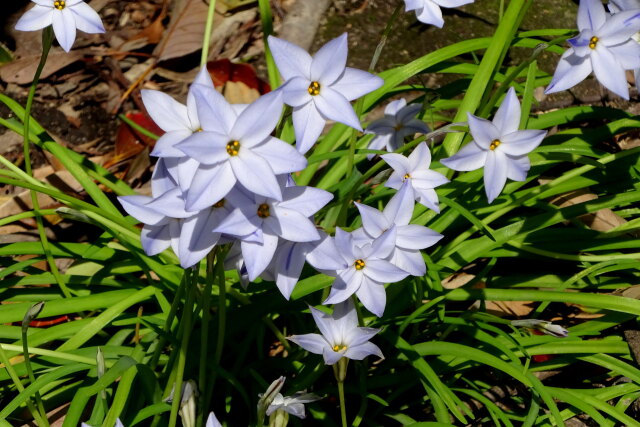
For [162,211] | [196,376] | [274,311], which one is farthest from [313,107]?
[196,376]

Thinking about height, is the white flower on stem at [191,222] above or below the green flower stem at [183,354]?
above

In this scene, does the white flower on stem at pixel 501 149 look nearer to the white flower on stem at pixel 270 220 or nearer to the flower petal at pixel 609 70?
the flower petal at pixel 609 70

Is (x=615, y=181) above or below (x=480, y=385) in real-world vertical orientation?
above

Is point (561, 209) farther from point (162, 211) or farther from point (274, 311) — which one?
point (162, 211)

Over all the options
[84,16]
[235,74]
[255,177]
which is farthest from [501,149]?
[235,74]

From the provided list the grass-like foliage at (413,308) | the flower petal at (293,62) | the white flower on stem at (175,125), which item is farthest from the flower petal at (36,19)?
the flower petal at (293,62)

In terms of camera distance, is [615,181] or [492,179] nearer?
[492,179]
